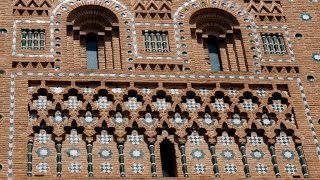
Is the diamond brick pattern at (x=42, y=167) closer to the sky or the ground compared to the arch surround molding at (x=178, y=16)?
closer to the ground

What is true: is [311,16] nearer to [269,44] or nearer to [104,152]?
[269,44]

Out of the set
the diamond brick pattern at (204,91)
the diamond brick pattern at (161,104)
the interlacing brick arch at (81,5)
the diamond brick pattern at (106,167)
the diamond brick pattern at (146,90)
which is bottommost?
the diamond brick pattern at (106,167)

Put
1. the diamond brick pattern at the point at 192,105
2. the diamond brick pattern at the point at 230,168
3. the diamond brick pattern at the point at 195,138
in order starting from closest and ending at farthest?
the diamond brick pattern at the point at 230,168
the diamond brick pattern at the point at 195,138
the diamond brick pattern at the point at 192,105

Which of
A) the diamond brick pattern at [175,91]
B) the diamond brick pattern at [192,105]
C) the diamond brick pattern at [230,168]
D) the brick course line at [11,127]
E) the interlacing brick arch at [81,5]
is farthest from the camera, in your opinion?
the interlacing brick arch at [81,5]

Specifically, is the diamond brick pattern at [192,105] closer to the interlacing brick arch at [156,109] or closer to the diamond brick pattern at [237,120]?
the interlacing brick arch at [156,109]

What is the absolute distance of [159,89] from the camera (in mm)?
14977

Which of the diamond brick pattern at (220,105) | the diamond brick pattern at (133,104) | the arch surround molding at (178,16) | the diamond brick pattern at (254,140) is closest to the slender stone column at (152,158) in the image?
the diamond brick pattern at (133,104)

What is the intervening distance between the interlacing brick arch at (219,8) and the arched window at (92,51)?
1.07 m

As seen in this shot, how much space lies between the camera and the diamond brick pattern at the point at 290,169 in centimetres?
1429

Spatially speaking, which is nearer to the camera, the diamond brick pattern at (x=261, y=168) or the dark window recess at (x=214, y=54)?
the diamond brick pattern at (x=261, y=168)

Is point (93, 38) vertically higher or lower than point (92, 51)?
higher

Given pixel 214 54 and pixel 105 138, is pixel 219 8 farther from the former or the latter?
pixel 105 138

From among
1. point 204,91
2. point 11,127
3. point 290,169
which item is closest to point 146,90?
point 204,91

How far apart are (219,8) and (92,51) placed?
1.85 metres
